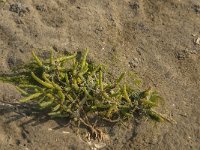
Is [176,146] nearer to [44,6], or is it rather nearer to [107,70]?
[107,70]

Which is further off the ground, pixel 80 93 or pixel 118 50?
pixel 118 50

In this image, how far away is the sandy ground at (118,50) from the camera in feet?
9.13

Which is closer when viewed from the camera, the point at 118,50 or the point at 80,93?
the point at 80,93

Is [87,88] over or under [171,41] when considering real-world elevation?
under

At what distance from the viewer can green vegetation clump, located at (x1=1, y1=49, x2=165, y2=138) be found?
284 centimetres

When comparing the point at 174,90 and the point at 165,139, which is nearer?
the point at 165,139

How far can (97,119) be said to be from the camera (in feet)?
9.55

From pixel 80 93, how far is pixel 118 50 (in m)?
0.66

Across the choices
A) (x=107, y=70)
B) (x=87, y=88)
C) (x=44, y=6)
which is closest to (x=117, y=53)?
(x=107, y=70)

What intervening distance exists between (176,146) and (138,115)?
36 cm

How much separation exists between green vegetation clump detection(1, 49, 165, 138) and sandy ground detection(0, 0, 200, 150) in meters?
0.10

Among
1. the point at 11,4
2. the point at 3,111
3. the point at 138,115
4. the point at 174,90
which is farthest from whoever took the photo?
the point at 11,4

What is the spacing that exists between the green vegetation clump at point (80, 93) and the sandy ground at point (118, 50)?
95mm

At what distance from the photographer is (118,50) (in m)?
3.43
